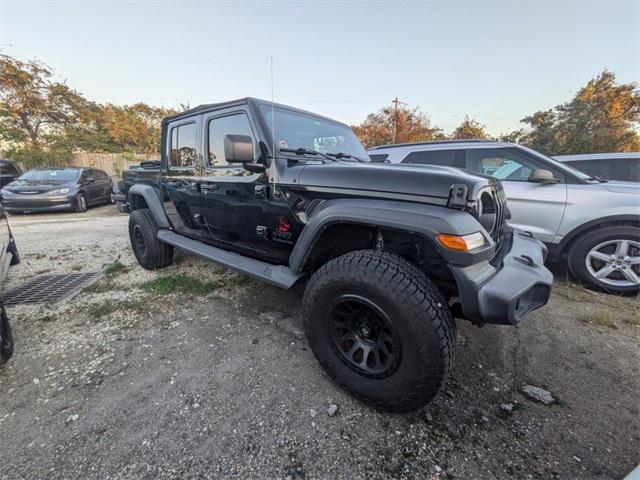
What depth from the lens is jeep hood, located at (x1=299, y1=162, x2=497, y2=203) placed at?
4.82ft

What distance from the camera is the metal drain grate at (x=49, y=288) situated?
114 inches

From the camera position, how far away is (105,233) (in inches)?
228

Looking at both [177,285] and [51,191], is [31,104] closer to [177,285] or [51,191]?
[51,191]

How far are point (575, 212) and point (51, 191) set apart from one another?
38.5ft

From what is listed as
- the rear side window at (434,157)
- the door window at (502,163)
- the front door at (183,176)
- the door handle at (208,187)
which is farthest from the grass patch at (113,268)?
the door window at (502,163)

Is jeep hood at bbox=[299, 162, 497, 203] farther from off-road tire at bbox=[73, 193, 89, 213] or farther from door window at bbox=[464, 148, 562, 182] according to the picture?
off-road tire at bbox=[73, 193, 89, 213]

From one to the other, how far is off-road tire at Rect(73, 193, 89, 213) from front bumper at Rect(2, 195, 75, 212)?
13.4 inches

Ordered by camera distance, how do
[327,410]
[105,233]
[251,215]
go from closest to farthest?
1. [327,410]
2. [251,215]
3. [105,233]

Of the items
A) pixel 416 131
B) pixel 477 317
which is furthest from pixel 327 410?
pixel 416 131

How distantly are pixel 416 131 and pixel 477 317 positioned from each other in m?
23.2

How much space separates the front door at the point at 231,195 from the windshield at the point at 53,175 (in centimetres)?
858

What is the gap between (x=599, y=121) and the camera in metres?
15.2

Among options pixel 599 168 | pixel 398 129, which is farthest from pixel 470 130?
pixel 599 168

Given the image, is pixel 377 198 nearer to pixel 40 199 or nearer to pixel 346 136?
pixel 346 136
